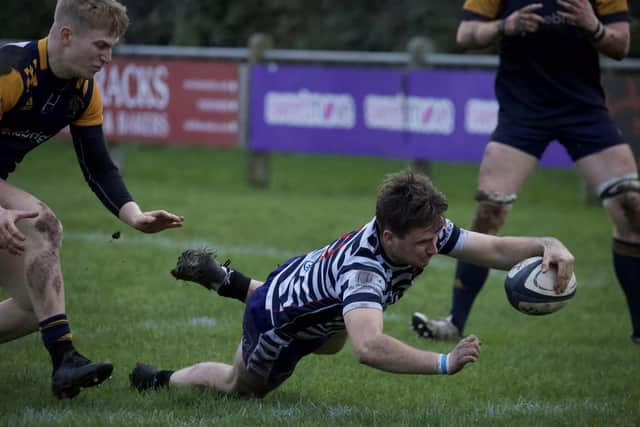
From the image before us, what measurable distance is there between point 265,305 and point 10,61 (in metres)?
1.48

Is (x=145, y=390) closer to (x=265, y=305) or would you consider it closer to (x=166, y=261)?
(x=265, y=305)

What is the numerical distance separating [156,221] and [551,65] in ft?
8.84

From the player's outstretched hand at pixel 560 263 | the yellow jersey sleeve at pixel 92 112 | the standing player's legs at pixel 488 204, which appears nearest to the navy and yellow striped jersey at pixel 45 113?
the yellow jersey sleeve at pixel 92 112

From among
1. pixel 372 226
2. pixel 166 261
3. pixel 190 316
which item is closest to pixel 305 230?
pixel 166 261

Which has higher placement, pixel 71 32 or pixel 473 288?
pixel 71 32

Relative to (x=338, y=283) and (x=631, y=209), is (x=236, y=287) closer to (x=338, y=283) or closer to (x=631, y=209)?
(x=338, y=283)

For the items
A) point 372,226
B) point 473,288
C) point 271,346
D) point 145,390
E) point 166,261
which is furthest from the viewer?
point 166,261

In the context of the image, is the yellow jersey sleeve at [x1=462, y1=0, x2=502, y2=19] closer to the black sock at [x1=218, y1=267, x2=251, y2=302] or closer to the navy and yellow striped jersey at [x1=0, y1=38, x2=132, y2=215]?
the black sock at [x1=218, y1=267, x2=251, y2=302]

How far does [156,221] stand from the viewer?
14.9 feet

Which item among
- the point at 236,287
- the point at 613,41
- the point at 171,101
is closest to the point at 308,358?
the point at 236,287

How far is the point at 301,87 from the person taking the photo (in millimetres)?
13117

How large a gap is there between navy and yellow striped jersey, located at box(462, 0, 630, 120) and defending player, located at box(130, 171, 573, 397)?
1.95 metres

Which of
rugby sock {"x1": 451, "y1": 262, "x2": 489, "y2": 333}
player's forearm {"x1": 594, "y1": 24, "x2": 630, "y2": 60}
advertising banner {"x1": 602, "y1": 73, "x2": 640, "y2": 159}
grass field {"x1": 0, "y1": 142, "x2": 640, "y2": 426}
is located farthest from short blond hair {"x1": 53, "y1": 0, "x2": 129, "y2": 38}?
advertising banner {"x1": 602, "y1": 73, "x2": 640, "y2": 159}

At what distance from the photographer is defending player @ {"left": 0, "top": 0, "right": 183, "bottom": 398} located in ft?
14.2
